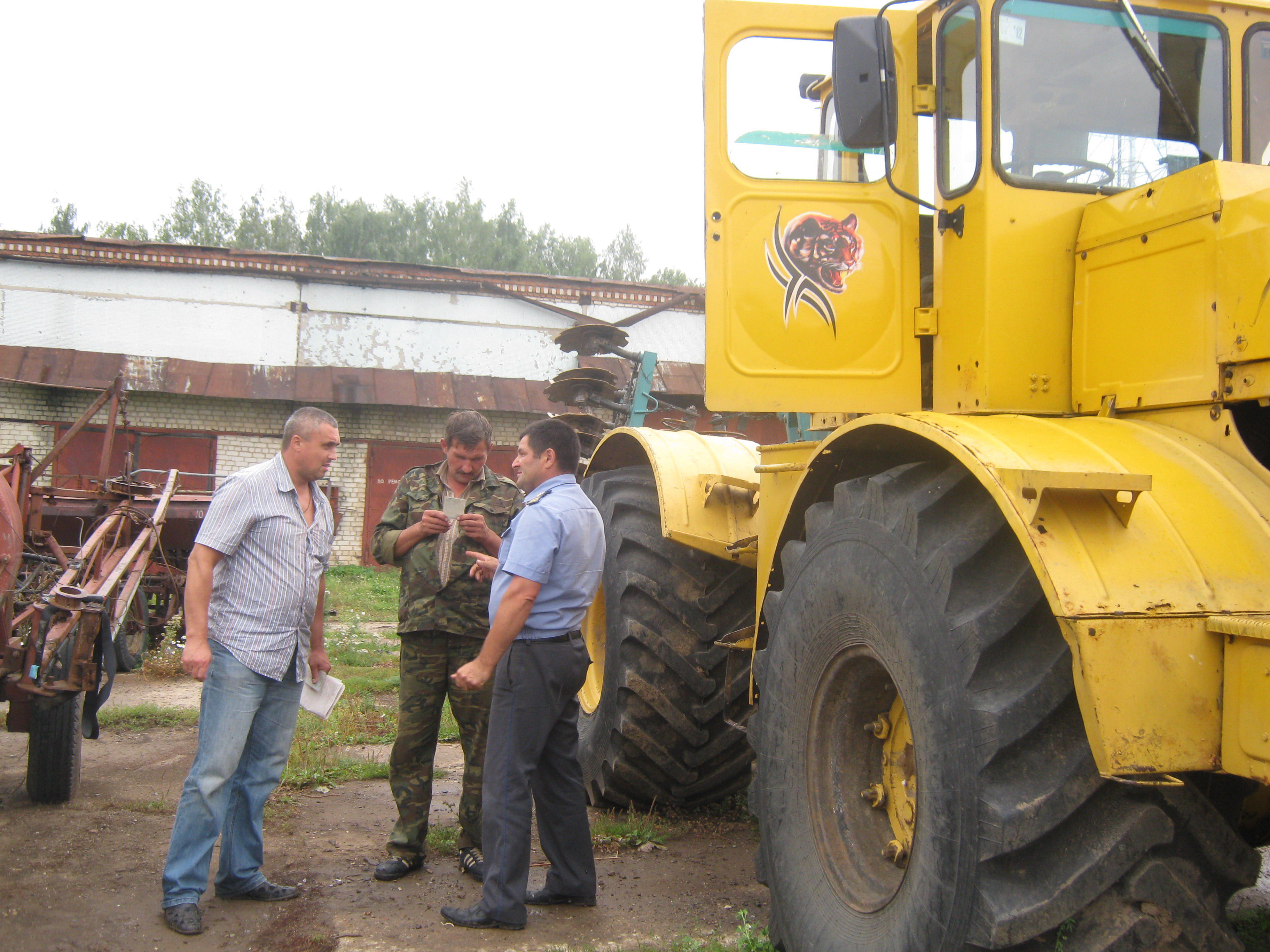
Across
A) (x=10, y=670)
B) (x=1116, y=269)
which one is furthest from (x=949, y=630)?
(x=10, y=670)

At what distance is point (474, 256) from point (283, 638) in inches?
1535

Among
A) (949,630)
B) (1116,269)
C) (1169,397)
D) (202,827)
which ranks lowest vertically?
(202,827)

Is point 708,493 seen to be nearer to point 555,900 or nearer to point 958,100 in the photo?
point 555,900

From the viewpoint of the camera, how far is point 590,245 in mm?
45469

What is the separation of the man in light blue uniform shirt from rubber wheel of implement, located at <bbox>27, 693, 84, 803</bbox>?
2.54 metres

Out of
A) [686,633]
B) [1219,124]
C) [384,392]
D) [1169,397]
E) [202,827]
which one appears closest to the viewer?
[1169,397]

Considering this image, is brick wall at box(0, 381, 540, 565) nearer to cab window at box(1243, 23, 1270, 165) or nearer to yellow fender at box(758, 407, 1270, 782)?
cab window at box(1243, 23, 1270, 165)

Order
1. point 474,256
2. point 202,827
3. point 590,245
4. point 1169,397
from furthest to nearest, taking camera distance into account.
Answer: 1. point 590,245
2. point 474,256
3. point 202,827
4. point 1169,397

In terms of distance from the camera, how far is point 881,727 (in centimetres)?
294

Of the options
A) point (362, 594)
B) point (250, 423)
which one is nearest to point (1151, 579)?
point (362, 594)

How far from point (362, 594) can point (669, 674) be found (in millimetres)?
11036

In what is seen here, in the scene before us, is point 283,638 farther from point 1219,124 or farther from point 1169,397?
point 1219,124

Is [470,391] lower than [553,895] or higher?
higher

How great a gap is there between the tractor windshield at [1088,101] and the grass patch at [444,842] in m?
3.58
